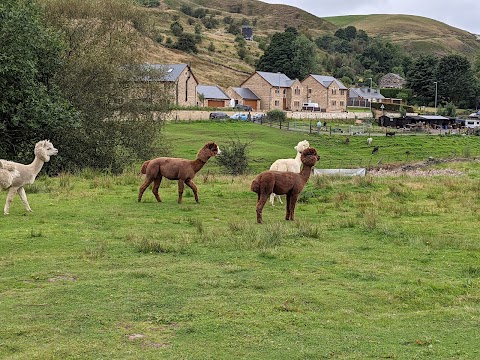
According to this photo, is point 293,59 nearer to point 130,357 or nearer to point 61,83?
point 61,83

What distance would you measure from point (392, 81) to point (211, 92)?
67.0m

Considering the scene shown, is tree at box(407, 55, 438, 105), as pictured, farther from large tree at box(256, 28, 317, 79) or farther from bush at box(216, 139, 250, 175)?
bush at box(216, 139, 250, 175)

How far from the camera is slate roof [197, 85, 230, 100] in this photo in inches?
4052

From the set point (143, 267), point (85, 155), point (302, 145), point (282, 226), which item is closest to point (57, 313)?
point (143, 267)

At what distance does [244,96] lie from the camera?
11219cm

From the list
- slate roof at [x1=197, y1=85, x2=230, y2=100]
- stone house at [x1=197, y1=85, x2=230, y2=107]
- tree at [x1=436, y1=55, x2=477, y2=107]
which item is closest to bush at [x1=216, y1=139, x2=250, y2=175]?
stone house at [x1=197, y1=85, x2=230, y2=107]

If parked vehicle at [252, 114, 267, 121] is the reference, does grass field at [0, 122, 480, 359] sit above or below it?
below

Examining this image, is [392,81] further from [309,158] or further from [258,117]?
[309,158]

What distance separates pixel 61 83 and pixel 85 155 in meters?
3.96

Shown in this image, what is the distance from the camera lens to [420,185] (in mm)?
24047

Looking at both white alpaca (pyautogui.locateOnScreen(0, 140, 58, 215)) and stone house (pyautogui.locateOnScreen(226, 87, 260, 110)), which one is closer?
white alpaca (pyautogui.locateOnScreen(0, 140, 58, 215))

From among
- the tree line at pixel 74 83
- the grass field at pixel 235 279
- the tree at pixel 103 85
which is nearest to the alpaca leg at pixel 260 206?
the grass field at pixel 235 279

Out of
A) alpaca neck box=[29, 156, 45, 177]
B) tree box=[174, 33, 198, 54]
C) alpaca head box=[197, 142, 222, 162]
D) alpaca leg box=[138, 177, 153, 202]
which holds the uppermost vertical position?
tree box=[174, 33, 198, 54]

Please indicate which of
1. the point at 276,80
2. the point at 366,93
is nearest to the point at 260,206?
the point at 276,80
